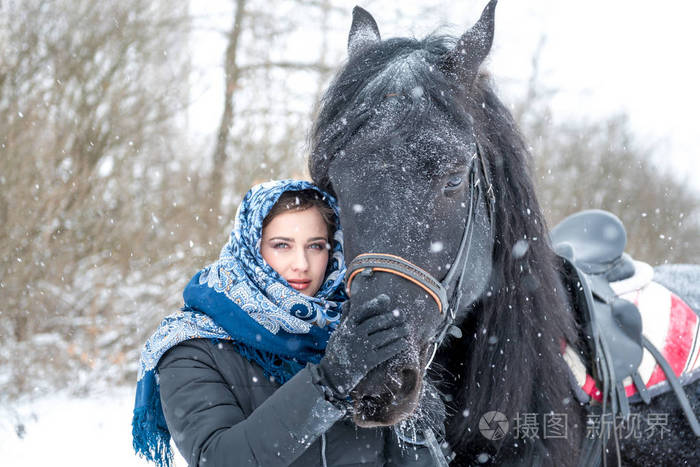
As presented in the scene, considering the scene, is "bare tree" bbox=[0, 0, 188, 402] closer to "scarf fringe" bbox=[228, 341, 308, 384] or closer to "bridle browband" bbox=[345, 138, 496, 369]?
"scarf fringe" bbox=[228, 341, 308, 384]

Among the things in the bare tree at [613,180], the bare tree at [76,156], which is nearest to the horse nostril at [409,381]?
the bare tree at [76,156]

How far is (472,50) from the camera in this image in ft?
5.60

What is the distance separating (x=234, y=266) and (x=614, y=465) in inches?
66.4

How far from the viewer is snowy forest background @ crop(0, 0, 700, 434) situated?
5508mm

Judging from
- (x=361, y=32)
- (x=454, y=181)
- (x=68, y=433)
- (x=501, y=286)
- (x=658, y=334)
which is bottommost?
(x=68, y=433)

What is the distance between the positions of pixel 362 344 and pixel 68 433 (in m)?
4.69

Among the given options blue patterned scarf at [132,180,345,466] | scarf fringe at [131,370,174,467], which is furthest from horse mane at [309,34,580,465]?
scarf fringe at [131,370,174,467]

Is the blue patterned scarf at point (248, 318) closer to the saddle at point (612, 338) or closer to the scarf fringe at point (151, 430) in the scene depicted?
the scarf fringe at point (151, 430)

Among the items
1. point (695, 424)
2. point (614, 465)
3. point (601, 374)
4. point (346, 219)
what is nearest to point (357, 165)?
point (346, 219)

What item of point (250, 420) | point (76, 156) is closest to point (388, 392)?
point (250, 420)

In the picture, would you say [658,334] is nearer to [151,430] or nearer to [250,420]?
[250,420]

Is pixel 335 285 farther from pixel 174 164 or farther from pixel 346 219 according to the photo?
pixel 174 164

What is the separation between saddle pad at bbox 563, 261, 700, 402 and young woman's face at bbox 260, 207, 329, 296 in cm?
97

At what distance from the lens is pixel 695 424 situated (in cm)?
222
